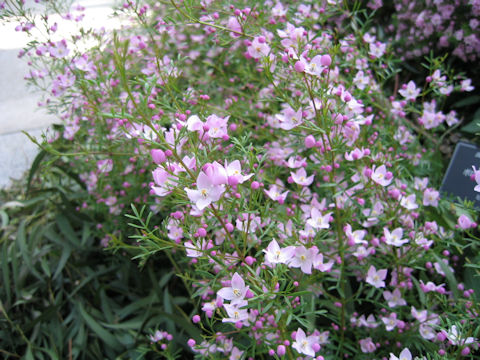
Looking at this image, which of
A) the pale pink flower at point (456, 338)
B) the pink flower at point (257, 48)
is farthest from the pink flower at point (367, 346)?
the pink flower at point (257, 48)

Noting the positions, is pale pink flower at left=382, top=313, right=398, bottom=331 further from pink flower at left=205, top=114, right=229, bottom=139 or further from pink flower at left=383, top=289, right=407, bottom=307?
pink flower at left=205, top=114, right=229, bottom=139

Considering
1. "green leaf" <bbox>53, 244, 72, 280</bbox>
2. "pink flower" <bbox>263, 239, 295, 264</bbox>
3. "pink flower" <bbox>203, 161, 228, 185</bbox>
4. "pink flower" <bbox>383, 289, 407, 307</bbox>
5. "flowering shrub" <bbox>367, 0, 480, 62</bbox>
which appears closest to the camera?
"pink flower" <bbox>203, 161, 228, 185</bbox>

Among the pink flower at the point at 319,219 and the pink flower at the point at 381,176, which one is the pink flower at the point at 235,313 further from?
the pink flower at the point at 381,176

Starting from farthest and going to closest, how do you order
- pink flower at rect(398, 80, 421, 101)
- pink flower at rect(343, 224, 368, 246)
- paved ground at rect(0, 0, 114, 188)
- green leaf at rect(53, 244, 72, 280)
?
paved ground at rect(0, 0, 114, 188) < green leaf at rect(53, 244, 72, 280) < pink flower at rect(398, 80, 421, 101) < pink flower at rect(343, 224, 368, 246)

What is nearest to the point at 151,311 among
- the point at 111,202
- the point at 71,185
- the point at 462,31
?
the point at 111,202

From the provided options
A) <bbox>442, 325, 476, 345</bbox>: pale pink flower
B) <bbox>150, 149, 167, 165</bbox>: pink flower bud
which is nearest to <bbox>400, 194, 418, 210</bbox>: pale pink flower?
<bbox>442, 325, 476, 345</bbox>: pale pink flower

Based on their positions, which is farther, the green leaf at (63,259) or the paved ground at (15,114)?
the paved ground at (15,114)

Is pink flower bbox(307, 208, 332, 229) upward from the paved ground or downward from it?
upward
